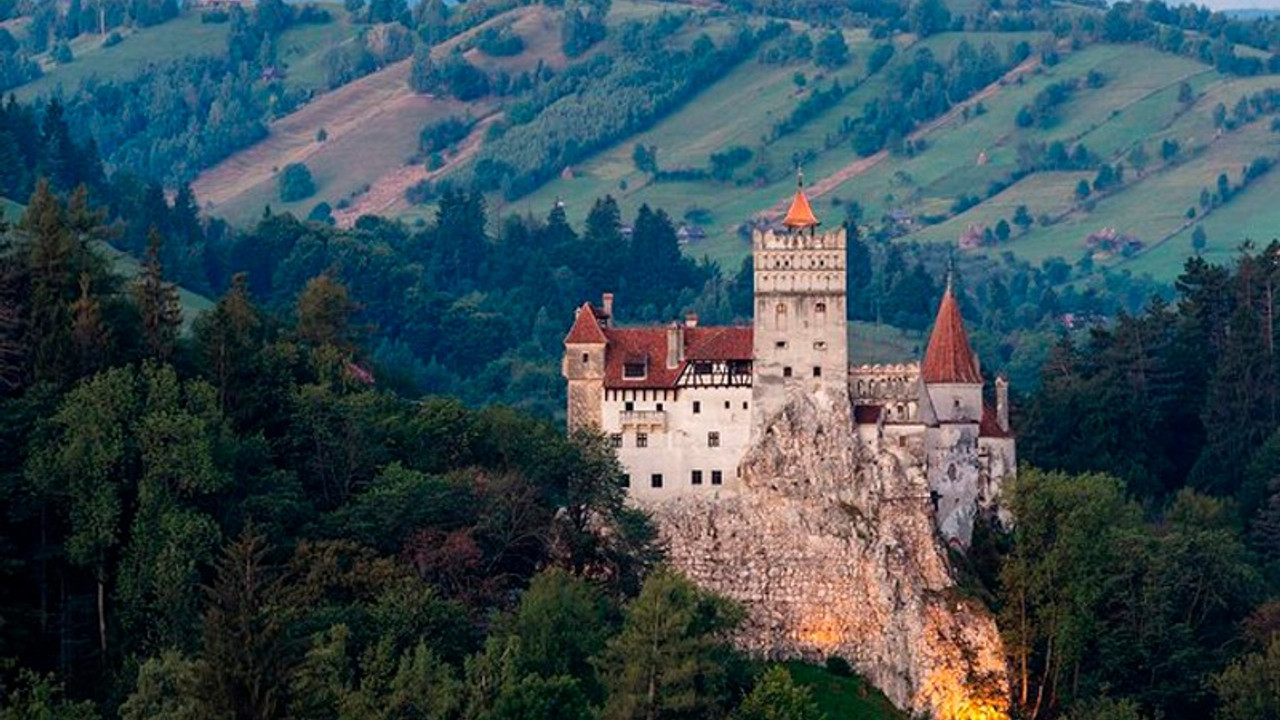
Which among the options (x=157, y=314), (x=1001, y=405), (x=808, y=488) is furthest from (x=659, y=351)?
(x=157, y=314)

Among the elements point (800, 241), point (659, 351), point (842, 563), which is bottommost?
point (842, 563)

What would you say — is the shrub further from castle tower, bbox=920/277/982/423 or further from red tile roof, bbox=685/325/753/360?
red tile roof, bbox=685/325/753/360

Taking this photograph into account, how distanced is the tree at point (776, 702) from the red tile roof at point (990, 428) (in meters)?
12.6

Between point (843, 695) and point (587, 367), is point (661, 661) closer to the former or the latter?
point (843, 695)

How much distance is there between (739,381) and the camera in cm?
8688

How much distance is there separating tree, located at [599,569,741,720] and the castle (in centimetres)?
657

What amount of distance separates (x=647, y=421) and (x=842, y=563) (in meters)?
6.36

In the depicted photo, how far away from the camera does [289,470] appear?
8650 centimetres

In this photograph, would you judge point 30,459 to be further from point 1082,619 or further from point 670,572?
point 1082,619

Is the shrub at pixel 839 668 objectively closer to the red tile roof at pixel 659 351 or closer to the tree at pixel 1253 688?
the red tile roof at pixel 659 351

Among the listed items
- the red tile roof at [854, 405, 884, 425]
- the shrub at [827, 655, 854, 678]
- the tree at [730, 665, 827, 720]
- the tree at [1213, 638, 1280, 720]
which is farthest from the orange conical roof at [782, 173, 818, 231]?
the tree at [1213, 638, 1280, 720]

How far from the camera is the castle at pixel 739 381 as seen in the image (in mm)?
86500

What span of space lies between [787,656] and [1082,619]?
890 cm

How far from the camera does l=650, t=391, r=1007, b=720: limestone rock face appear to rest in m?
86.1
